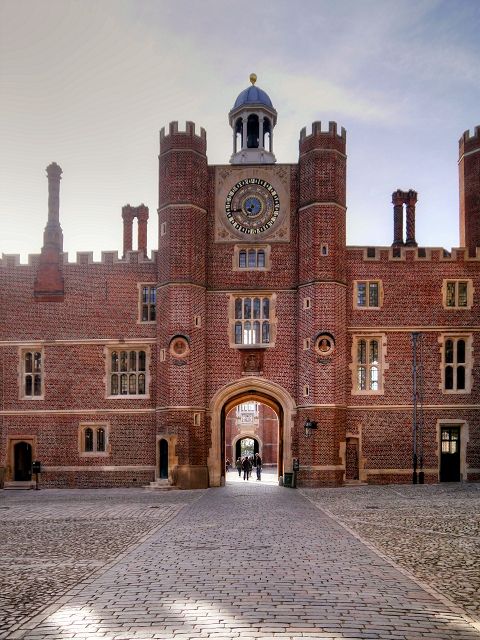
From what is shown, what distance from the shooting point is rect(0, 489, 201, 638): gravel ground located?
9.75 m

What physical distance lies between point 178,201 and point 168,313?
478cm

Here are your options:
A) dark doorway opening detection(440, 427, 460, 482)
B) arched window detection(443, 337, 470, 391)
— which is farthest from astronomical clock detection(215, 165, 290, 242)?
dark doorway opening detection(440, 427, 460, 482)

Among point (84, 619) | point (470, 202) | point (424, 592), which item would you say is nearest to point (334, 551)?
point (424, 592)

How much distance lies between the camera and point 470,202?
3553 cm

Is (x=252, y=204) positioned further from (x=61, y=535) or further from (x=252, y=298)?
(x=61, y=535)

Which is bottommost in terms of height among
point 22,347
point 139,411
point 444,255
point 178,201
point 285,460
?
point 285,460

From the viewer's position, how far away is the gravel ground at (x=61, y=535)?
9.75 m

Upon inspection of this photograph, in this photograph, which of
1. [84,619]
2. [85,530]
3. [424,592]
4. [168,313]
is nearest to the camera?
[84,619]

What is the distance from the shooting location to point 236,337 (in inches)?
1282

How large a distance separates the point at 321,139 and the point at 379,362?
9.84 meters

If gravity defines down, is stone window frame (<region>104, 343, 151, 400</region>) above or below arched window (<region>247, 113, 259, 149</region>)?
below

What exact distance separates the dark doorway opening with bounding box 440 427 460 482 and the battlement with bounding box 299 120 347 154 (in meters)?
13.0

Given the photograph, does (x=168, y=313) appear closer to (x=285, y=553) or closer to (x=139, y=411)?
(x=139, y=411)

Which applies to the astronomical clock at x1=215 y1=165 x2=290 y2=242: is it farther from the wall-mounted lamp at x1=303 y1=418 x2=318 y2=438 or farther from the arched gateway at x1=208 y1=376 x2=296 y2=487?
the wall-mounted lamp at x1=303 y1=418 x2=318 y2=438
